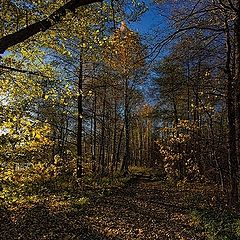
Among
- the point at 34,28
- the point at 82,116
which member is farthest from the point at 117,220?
the point at 34,28

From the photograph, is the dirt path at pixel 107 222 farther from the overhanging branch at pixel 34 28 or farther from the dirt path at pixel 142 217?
the overhanging branch at pixel 34 28

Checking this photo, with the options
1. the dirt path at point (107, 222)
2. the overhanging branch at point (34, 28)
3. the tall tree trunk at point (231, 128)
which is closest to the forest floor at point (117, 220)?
the dirt path at point (107, 222)

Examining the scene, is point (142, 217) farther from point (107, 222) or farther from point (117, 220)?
point (107, 222)

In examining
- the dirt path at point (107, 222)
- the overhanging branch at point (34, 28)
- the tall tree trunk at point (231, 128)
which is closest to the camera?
the overhanging branch at point (34, 28)

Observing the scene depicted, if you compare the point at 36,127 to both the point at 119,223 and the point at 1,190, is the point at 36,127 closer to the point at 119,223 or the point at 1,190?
the point at 1,190

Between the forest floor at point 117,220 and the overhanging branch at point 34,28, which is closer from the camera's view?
the overhanging branch at point 34,28

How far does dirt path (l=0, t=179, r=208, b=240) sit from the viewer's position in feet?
30.6

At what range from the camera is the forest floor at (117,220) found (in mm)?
9344

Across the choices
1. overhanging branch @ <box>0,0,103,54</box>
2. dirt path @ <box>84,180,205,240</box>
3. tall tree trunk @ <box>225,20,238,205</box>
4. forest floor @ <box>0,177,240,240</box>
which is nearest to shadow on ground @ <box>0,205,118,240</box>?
forest floor @ <box>0,177,240,240</box>

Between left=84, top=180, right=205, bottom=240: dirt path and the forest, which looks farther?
left=84, top=180, right=205, bottom=240: dirt path

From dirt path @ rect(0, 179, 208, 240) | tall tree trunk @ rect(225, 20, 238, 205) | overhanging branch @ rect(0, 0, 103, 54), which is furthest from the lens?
tall tree trunk @ rect(225, 20, 238, 205)

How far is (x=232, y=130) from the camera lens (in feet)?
36.2

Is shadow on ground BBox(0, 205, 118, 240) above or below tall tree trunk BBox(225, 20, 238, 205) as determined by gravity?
below

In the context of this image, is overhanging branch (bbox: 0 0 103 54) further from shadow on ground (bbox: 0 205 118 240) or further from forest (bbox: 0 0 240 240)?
shadow on ground (bbox: 0 205 118 240)
